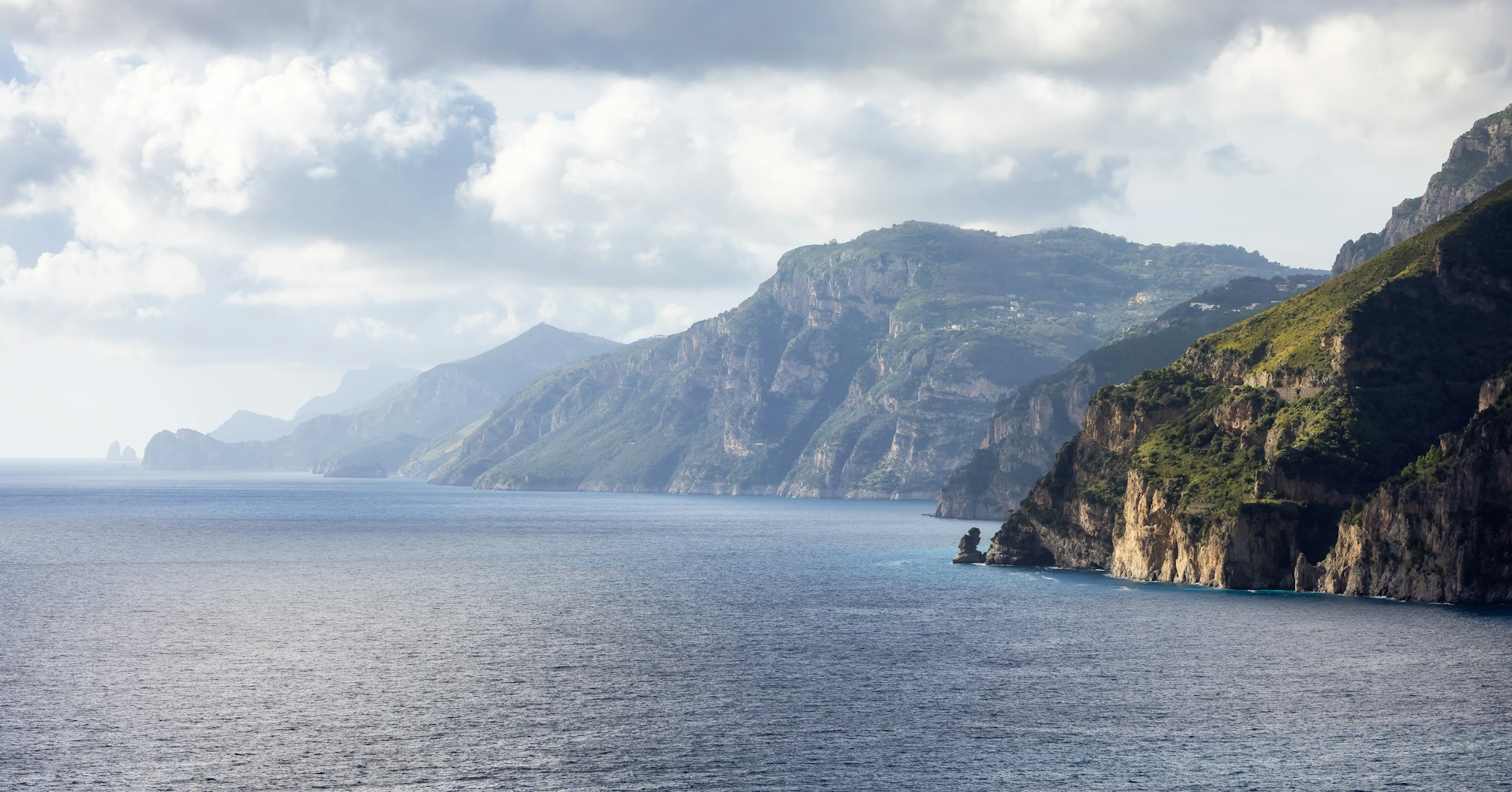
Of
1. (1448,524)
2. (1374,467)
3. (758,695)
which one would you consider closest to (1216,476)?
(1374,467)

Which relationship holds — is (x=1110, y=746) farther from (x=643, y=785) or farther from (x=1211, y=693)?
(x=643, y=785)

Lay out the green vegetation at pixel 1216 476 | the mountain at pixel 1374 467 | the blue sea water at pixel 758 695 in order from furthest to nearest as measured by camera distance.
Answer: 1. the green vegetation at pixel 1216 476
2. the mountain at pixel 1374 467
3. the blue sea water at pixel 758 695

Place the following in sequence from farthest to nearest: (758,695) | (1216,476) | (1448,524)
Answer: (1216,476) < (1448,524) < (758,695)

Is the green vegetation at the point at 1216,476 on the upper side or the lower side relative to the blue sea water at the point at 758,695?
upper

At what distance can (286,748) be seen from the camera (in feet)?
302

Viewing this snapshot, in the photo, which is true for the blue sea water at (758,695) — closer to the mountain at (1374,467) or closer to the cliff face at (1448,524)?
the cliff face at (1448,524)

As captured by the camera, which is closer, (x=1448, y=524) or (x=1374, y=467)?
(x=1448, y=524)

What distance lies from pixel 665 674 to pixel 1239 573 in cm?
9291

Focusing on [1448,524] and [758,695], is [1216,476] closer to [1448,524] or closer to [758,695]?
[1448,524]

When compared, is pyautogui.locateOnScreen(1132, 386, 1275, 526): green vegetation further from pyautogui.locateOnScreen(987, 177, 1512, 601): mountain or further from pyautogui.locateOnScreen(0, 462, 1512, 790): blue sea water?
pyautogui.locateOnScreen(0, 462, 1512, 790): blue sea water

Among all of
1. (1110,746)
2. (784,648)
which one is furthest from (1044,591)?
(1110,746)

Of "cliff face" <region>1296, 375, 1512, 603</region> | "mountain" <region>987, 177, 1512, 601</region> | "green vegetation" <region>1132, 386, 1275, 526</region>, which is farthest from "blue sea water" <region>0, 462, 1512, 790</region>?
"green vegetation" <region>1132, 386, 1275, 526</region>

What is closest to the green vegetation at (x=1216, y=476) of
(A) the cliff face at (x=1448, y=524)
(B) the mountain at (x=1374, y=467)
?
(B) the mountain at (x=1374, y=467)

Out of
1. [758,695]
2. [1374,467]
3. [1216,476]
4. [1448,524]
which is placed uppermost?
[1374,467]
